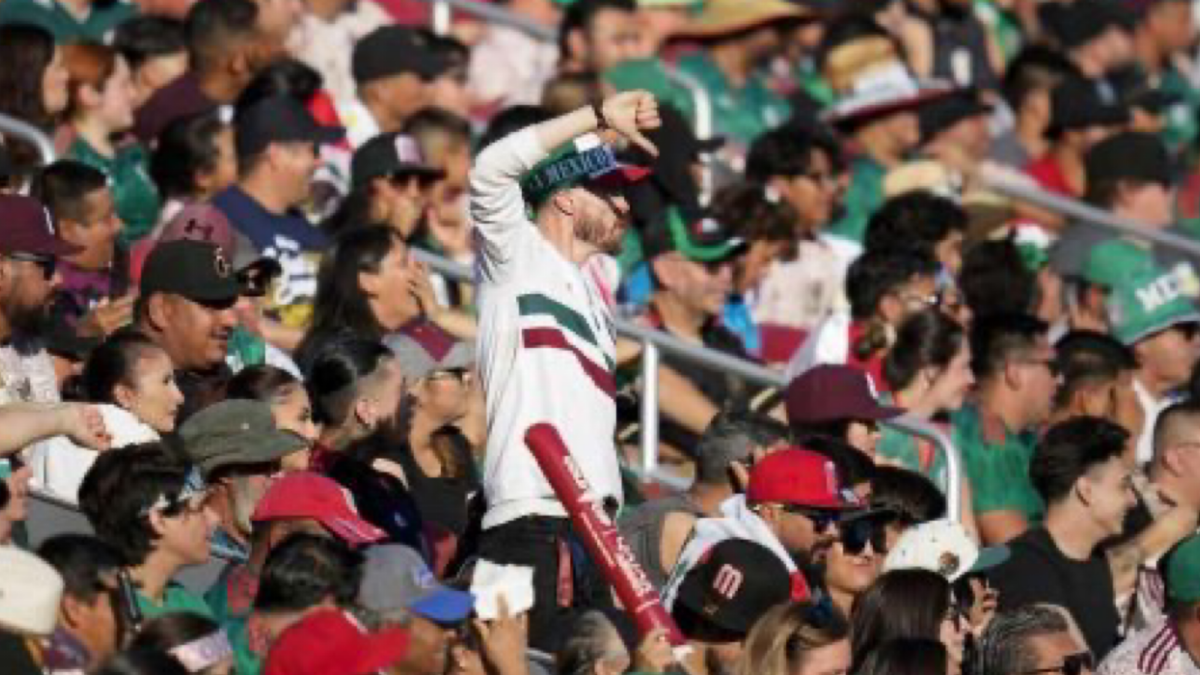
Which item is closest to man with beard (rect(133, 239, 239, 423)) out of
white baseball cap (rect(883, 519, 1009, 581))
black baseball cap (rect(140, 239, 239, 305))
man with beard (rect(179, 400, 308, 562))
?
black baseball cap (rect(140, 239, 239, 305))

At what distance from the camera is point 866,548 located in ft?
49.4

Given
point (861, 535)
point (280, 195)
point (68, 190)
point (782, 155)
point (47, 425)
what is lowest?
point (861, 535)

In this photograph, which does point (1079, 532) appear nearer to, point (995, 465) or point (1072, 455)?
point (1072, 455)

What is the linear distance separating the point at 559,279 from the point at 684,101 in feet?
21.3

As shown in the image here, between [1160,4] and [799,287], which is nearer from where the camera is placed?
[799,287]

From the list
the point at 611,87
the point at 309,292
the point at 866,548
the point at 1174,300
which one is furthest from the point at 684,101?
the point at 866,548

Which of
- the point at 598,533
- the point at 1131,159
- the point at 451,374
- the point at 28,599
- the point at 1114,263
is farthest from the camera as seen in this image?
the point at 1131,159

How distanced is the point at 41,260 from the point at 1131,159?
25.5 feet

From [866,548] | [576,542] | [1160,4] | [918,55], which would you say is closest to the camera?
[576,542]

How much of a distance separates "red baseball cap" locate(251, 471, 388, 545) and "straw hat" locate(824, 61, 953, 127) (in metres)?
7.82

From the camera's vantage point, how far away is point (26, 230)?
14.8 m

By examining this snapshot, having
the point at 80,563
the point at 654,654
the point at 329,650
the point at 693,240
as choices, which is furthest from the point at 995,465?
the point at 329,650

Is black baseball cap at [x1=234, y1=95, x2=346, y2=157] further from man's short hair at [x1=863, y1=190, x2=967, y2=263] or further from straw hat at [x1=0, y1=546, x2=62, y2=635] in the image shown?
straw hat at [x1=0, y1=546, x2=62, y2=635]

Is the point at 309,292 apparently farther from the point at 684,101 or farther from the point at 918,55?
the point at 918,55
